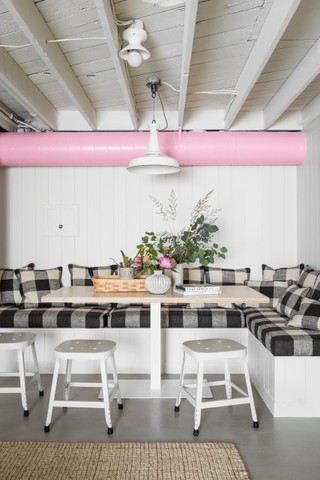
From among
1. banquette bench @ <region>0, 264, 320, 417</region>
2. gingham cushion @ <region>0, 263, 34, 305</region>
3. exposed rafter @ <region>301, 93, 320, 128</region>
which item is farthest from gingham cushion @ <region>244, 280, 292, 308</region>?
gingham cushion @ <region>0, 263, 34, 305</region>

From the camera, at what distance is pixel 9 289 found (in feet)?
14.0

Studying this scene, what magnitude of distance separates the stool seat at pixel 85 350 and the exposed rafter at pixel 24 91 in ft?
6.21

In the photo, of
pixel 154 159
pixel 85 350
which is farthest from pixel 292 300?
pixel 85 350

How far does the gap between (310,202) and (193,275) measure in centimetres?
138

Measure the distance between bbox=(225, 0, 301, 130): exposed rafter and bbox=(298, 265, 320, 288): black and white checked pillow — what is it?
63.2 inches

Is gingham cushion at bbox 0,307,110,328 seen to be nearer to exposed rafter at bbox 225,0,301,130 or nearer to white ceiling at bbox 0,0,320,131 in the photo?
white ceiling at bbox 0,0,320,131

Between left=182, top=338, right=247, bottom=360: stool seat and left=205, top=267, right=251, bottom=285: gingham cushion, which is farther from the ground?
left=205, top=267, right=251, bottom=285: gingham cushion

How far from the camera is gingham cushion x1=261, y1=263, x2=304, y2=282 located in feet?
13.7

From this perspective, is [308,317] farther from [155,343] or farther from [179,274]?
[155,343]

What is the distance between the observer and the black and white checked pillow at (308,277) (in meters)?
3.61

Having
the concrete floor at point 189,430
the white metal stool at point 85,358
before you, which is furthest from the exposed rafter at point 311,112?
the white metal stool at point 85,358

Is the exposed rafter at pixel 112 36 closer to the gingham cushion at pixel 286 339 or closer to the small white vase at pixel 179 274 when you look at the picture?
the small white vase at pixel 179 274

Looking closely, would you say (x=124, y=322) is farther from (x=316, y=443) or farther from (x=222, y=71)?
(x=222, y=71)

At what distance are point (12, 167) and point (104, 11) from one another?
113 inches
